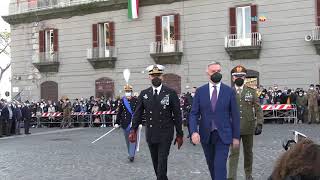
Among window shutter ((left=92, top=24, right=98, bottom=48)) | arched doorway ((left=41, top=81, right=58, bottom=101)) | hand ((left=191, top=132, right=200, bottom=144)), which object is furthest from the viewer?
arched doorway ((left=41, top=81, right=58, bottom=101))

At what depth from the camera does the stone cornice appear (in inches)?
1359

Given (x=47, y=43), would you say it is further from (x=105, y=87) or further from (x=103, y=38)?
(x=105, y=87)

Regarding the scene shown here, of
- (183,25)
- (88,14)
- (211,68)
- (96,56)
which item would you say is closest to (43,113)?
(96,56)

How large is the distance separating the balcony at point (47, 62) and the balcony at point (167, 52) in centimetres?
800

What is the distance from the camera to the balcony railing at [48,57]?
123 feet

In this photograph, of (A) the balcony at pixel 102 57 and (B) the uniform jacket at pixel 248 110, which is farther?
(A) the balcony at pixel 102 57

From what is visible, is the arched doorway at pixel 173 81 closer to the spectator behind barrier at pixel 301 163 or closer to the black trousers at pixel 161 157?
the black trousers at pixel 161 157

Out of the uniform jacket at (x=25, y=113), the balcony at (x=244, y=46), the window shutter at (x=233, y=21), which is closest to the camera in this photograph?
the uniform jacket at (x=25, y=113)

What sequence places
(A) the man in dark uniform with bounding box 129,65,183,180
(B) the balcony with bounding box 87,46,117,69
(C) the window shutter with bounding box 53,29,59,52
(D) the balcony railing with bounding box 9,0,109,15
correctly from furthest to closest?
1. (C) the window shutter with bounding box 53,29,59,52
2. (D) the balcony railing with bounding box 9,0,109,15
3. (B) the balcony with bounding box 87,46,117,69
4. (A) the man in dark uniform with bounding box 129,65,183,180

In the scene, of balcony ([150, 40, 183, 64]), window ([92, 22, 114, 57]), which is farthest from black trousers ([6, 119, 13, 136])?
window ([92, 22, 114, 57])

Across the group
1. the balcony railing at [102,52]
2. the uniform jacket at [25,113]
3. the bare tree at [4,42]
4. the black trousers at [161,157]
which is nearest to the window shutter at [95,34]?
the balcony railing at [102,52]

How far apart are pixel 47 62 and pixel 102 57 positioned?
15.9ft

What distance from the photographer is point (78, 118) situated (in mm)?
31203

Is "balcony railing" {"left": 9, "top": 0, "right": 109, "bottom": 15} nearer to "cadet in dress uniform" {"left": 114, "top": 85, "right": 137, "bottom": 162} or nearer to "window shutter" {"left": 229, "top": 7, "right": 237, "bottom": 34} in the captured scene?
"window shutter" {"left": 229, "top": 7, "right": 237, "bottom": 34}
